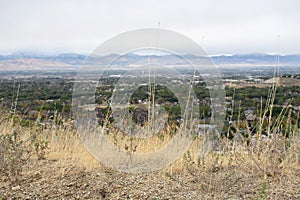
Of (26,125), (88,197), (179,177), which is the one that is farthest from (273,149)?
(26,125)

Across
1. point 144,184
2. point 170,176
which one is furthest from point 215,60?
point 144,184

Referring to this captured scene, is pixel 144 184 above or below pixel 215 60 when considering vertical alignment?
below

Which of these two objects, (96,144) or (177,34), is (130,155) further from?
(177,34)

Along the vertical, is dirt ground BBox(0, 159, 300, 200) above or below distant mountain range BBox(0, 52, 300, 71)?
below

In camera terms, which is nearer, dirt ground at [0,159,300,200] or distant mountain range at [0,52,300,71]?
dirt ground at [0,159,300,200]

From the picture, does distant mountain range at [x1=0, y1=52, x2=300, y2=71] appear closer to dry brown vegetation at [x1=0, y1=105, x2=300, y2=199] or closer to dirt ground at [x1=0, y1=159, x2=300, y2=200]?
dry brown vegetation at [x1=0, y1=105, x2=300, y2=199]

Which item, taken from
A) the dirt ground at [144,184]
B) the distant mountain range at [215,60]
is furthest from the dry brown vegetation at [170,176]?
the distant mountain range at [215,60]

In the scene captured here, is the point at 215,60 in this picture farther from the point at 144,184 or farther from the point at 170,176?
the point at 144,184

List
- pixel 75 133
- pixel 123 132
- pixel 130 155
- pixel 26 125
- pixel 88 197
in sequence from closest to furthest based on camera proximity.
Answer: pixel 88 197 < pixel 130 155 < pixel 123 132 < pixel 75 133 < pixel 26 125

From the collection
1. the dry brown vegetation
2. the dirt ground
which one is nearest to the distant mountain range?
the dry brown vegetation

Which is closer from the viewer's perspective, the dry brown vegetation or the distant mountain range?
the dry brown vegetation

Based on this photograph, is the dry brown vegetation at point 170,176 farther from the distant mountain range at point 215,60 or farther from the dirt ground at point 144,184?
the distant mountain range at point 215,60
